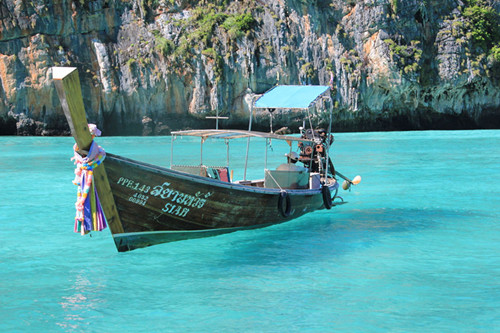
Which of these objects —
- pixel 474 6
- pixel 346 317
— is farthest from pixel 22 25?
pixel 346 317

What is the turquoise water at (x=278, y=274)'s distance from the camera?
7312mm

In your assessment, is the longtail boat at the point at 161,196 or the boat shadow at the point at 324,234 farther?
the boat shadow at the point at 324,234

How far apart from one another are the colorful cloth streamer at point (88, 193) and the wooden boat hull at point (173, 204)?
29 cm

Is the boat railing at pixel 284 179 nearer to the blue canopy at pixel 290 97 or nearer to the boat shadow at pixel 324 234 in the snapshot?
the boat shadow at pixel 324 234

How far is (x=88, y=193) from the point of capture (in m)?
8.96

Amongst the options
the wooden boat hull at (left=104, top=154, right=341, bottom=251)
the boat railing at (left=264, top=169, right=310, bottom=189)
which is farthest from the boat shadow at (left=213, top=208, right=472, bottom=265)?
the boat railing at (left=264, top=169, right=310, bottom=189)

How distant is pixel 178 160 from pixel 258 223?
52.1ft

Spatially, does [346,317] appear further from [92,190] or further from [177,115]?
[177,115]

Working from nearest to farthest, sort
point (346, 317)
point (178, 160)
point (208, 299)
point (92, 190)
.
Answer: point (346, 317)
point (208, 299)
point (92, 190)
point (178, 160)

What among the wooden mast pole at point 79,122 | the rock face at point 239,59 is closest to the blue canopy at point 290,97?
the wooden mast pole at point 79,122

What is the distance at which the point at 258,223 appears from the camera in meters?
11.9

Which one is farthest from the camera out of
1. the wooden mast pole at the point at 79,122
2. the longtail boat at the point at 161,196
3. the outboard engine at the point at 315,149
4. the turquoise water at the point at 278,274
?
the outboard engine at the point at 315,149

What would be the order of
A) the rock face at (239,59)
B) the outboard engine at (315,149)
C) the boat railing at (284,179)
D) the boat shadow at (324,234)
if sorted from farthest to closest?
the rock face at (239,59), the outboard engine at (315,149), the boat railing at (284,179), the boat shadow at (324,234)

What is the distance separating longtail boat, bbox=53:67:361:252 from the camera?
866 centimetres
